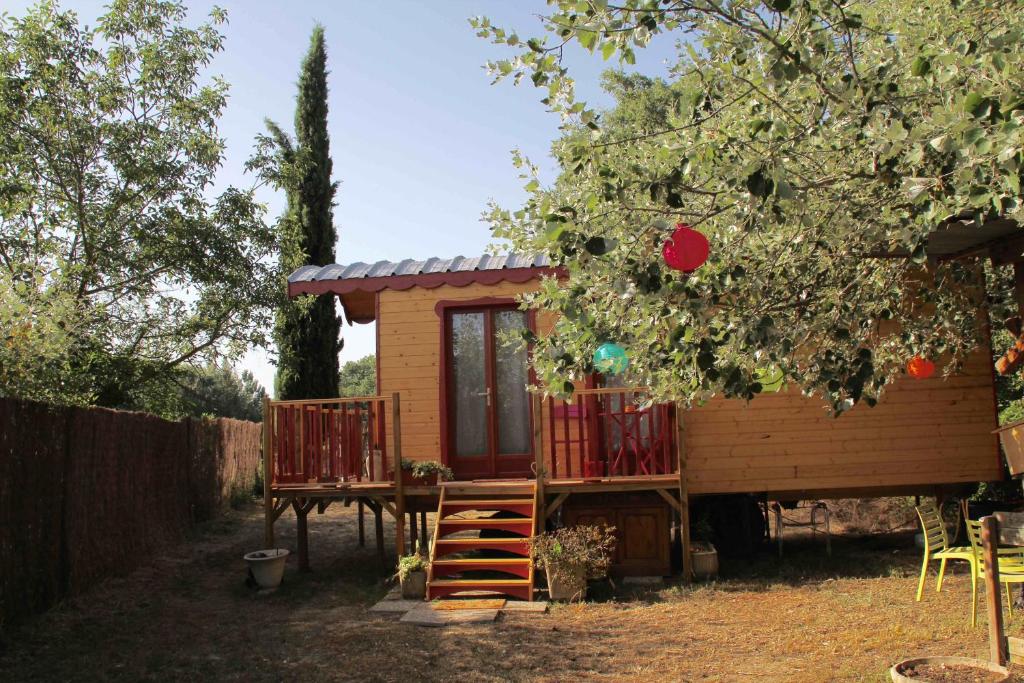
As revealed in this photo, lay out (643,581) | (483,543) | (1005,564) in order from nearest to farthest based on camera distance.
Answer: (1005,564) < (483,543) < (643,581)

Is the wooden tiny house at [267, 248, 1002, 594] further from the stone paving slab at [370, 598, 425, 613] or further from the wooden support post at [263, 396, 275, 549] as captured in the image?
the stone paving slab at [370, 598, 425, 613]

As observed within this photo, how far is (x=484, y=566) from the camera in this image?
23.7 ft

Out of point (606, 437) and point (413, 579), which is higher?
point (606, 437)

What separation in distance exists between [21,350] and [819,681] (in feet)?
20.5

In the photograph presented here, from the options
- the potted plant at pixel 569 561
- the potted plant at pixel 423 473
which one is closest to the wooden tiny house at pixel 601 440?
the potted plant at pixel 423 473

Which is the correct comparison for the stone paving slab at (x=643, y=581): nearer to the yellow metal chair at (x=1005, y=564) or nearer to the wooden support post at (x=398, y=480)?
the wooden support post at (x=398, y=480)

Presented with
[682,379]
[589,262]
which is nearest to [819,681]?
[682,379]

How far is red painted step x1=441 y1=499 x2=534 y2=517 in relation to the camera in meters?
7.72

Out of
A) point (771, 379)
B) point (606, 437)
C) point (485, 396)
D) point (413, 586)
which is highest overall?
point (485, 396)

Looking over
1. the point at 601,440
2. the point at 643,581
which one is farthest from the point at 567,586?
the point at 601,440

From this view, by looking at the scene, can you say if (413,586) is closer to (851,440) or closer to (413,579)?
(413,579)

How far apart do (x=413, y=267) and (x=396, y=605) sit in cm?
362

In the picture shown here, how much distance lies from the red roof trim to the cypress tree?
618cm

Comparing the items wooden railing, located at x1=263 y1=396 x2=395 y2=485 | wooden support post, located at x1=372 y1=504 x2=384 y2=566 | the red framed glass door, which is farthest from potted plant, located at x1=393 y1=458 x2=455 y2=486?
wooden support post, located at x1=372 y1=504 x2=384 y2=566
